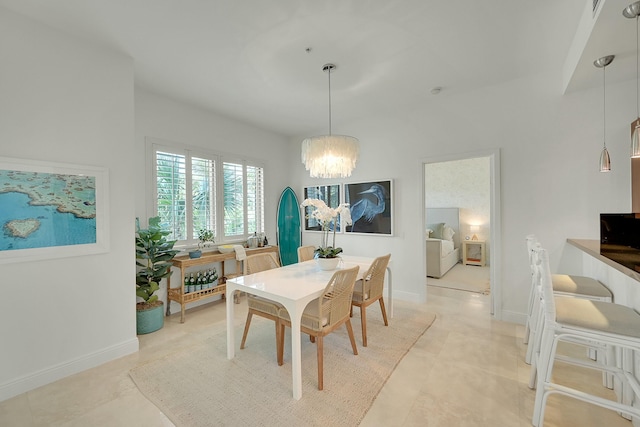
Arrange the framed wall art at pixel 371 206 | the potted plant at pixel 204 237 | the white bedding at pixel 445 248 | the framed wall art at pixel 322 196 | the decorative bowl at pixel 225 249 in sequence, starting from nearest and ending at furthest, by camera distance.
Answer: the potted plant at pixel 204 237
the decorative bowl at pixel 225 249
the framed wall art at pixel 371 206
the framed wall art at pixel 322 196
the white bedding at pixel 445 248

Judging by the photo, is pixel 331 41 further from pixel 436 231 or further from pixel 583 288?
pixel 436 231

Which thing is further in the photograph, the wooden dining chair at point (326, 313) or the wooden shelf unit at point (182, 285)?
the wooden shelf unit at point (182, 285)

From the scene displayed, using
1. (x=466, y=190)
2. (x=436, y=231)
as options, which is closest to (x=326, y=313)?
(x=436, y=231)

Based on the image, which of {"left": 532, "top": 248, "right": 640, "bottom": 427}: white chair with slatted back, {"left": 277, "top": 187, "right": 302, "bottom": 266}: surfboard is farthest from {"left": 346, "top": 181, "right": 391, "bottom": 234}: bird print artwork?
{"left": 532, "top": 248, "right": 640, "bottom": 427}: white chair with slatted back

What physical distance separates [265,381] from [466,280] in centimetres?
420

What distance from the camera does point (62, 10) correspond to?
1933 millimetres

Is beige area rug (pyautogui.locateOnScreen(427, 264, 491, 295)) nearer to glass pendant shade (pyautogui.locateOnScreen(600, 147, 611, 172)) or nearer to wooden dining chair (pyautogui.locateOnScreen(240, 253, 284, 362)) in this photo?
glass pendant shade (pyautogui.locateOnScreen(600, 147, 611, 172))

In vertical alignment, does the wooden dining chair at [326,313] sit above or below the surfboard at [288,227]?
below

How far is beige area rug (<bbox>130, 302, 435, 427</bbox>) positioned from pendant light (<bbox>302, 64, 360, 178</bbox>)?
1768 mm

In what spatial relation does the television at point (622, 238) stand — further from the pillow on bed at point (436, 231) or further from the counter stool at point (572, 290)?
the pillow on bed at point (436, 231)

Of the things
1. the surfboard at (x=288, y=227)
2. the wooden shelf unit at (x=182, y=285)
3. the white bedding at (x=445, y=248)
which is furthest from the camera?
the white bedding at (x=445, y=248)

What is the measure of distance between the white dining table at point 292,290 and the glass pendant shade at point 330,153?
1.05 metres

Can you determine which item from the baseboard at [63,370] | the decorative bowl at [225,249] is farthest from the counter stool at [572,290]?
the baseboard at [63,370]

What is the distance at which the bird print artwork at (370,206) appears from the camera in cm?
401
